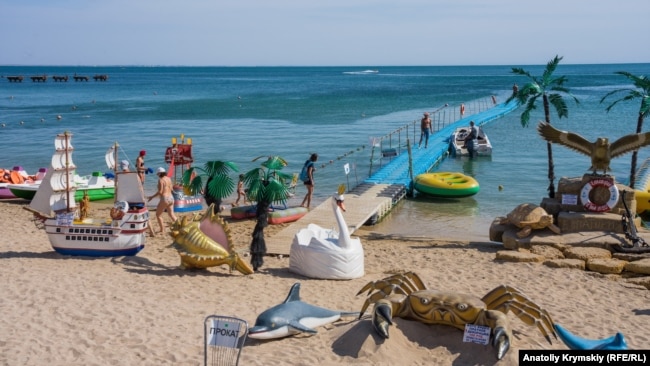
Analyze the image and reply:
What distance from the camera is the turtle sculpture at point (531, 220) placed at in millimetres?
14586

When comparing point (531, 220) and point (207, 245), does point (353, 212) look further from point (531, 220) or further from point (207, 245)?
point (207, 245)

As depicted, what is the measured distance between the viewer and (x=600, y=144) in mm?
14758

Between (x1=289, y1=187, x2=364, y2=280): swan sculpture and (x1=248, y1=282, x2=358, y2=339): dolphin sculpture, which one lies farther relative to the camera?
(x1=289, y1=187, x2=364, y2=280): swan sculpture

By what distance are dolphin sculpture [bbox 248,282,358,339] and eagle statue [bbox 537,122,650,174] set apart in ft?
27.3

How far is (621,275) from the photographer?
12.9 meters

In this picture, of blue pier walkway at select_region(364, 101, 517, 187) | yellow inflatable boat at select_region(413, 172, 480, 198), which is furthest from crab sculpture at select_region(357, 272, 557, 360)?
blue pier walkway at select_region(364, 101, 517, 187)

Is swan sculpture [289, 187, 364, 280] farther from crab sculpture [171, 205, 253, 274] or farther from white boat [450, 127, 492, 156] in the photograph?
white boat [450, 127, 492, 156]

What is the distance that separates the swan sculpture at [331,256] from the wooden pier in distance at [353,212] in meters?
1.61

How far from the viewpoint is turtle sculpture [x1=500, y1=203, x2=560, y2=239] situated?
14586 mm

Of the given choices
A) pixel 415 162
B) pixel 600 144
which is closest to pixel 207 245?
pixel 600 144

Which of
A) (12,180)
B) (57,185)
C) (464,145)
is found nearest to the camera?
(57,185)

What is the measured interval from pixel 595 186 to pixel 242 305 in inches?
354

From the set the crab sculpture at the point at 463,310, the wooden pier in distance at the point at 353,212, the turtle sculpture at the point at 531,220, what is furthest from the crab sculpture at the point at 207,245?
the turtle sculpture at the point at 531,220

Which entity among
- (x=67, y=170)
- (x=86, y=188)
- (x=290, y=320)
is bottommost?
(x=86, y=188)
